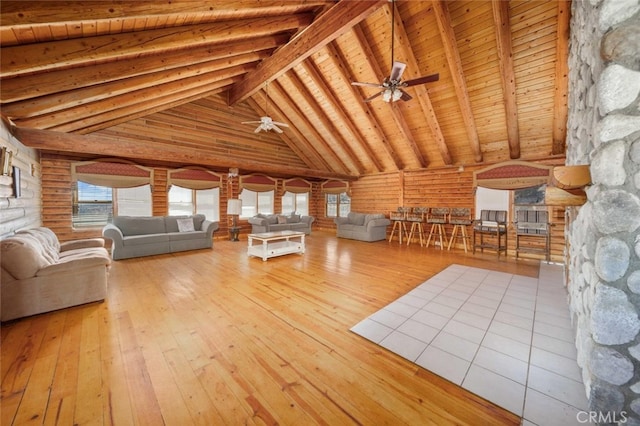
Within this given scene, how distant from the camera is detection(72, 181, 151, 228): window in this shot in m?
5.97

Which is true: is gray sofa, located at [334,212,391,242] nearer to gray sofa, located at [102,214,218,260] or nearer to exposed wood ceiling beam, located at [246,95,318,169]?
exposed wood ceiling beam, located at [246,95,318,169]

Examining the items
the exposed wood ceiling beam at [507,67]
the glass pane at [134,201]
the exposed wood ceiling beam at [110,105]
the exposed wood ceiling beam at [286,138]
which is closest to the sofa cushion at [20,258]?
the exposed wood ceiling beam at [110,105]

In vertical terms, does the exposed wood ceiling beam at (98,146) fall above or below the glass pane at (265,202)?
above

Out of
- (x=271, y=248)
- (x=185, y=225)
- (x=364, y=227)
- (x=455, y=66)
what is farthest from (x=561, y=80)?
(x=185, y=225)

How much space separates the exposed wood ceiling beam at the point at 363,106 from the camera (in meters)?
5.05

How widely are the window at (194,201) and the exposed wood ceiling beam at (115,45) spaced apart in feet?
15.8

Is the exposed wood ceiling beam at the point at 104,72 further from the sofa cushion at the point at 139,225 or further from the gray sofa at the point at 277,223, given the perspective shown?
the gray sofa at the point at 277,223

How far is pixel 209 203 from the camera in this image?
8117 millimetres

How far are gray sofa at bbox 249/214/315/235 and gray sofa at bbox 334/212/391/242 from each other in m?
1.34

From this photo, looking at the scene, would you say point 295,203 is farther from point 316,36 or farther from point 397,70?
point 397,70

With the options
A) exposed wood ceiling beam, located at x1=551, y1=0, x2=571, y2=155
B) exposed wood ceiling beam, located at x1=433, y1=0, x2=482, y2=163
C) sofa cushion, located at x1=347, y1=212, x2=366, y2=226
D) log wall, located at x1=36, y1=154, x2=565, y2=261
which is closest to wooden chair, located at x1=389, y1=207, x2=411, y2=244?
log wall, located at x1=36, y1=154, x2=565, y2=261

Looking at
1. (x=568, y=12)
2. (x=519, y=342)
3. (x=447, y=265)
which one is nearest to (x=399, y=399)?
(x=519, y=342)

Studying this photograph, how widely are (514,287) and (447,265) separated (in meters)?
1.27

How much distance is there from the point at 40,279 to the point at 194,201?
18.0 feet
